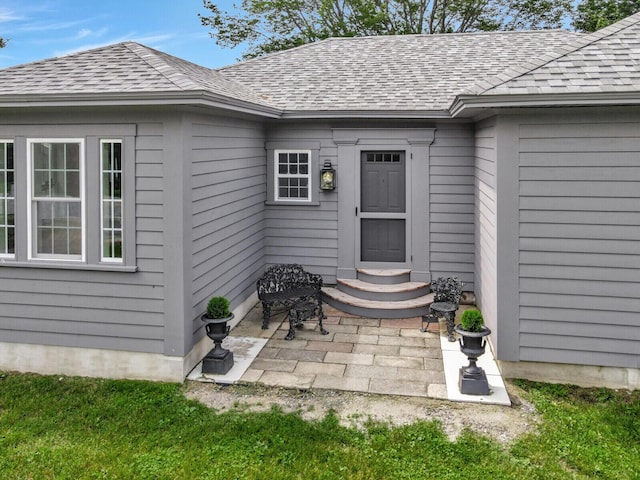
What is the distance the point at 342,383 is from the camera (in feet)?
18.5

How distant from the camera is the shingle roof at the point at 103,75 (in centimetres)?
533

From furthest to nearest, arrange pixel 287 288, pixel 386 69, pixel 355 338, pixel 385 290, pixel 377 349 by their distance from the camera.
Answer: pixel 386 69
pixel 385 290
pixel 287 288
pixel 355 338
pixel 377 349

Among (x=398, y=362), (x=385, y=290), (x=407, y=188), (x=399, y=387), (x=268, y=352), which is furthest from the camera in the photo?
(x=407, y=188)

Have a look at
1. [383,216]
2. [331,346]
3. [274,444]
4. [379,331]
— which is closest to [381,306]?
[379,331]

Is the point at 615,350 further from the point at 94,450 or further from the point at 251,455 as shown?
the point at 94,450

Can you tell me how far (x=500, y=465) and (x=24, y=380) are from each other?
4757mm

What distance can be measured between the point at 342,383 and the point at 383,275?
10.4 ft

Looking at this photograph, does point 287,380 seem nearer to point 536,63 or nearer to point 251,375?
point 251,375

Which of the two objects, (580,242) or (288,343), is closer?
(580,242)

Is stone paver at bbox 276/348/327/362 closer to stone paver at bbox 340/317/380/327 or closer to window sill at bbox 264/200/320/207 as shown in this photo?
stone paver at bbox 340/317/380/327

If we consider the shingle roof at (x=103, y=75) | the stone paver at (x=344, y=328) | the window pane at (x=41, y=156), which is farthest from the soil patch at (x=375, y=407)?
the shingle roof at (x=103, y=75)

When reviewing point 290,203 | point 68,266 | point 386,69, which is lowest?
point 68,266

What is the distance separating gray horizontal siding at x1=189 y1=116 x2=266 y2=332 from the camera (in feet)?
19.4

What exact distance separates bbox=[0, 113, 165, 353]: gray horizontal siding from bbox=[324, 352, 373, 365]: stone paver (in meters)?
1.94
